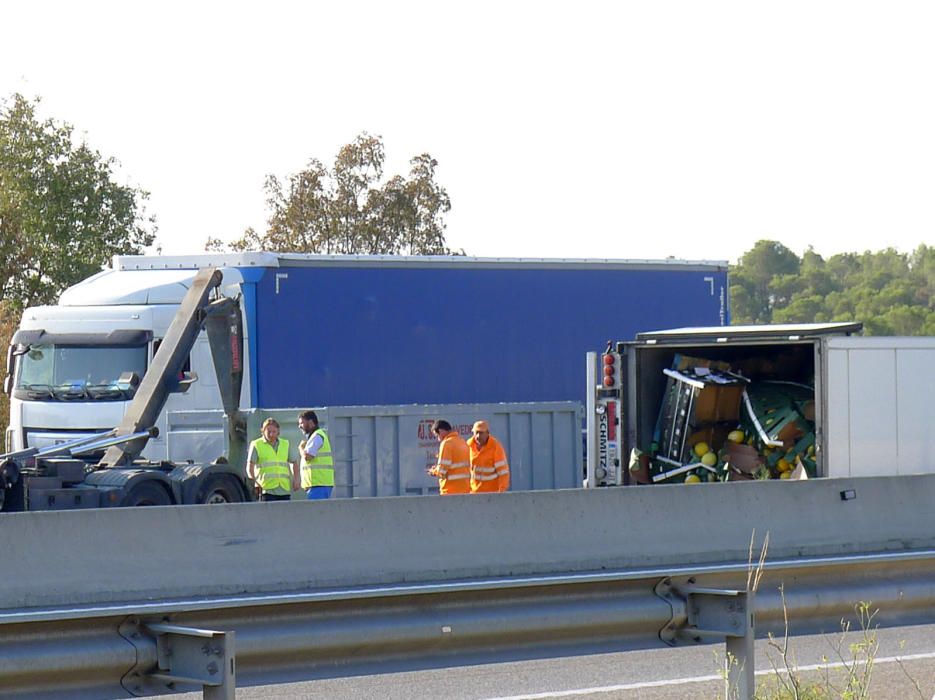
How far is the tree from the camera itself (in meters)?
41.0

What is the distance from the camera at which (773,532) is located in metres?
7.87

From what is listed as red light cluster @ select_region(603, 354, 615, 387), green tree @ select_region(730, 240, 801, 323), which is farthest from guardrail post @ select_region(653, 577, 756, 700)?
green tree @ select_region(730, 240, 801, 323)

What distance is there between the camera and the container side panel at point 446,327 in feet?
69.4

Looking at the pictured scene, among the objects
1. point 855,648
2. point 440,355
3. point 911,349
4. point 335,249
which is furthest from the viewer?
point 335,249

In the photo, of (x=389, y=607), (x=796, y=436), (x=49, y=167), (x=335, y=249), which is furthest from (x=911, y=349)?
(x=335, y=249)

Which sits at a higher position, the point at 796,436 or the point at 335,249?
the point at 335,249

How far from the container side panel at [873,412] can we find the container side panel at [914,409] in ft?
0.28

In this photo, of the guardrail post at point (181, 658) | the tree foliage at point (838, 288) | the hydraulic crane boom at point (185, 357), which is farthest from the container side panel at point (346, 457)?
the tree foliage at point (838, 288)

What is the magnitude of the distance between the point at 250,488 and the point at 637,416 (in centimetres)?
524

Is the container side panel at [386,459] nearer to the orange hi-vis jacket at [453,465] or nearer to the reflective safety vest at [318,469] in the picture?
the reflective safety vest at [318,469]

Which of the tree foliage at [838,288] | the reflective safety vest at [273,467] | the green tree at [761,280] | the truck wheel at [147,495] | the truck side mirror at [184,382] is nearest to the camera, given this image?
the truck wheel at [147,495]

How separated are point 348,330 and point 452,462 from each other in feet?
18.0

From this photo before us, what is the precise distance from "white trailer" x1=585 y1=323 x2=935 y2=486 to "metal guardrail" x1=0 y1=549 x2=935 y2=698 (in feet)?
25.4

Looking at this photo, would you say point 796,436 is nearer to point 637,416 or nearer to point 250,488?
point 637,416
